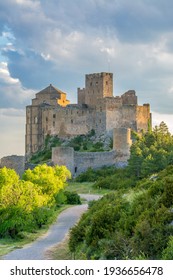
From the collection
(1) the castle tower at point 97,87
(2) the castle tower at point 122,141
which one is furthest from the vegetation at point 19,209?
(1) the castle tower at point 97,87

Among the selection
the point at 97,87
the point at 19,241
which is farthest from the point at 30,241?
the point at 97,87

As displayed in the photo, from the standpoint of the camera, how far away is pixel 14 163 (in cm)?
4825

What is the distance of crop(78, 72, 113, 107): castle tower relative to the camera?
211ft

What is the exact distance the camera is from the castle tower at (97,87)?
6438cm

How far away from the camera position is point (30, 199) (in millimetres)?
25875

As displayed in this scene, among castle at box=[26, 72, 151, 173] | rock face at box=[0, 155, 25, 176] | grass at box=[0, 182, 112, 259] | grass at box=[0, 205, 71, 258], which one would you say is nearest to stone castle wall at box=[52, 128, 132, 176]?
rock face at box=[0, 155, 25, 176]

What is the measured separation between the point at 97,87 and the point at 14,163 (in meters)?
19.9

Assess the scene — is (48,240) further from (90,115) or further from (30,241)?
(90,115)

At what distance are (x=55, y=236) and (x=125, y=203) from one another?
655cm

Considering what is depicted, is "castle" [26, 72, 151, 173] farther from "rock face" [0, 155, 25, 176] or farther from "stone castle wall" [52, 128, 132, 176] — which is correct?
"rock face" [0, 155, 25, 176]

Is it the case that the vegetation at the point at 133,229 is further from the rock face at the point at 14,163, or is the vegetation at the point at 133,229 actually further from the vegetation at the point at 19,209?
the rock face at the point at 14,163

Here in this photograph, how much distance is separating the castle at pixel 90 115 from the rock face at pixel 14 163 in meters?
15.4
